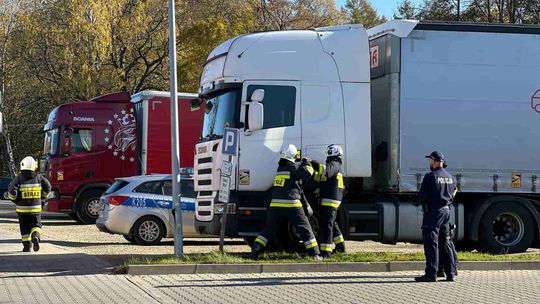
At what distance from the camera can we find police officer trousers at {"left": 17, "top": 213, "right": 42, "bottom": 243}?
44.4 feet

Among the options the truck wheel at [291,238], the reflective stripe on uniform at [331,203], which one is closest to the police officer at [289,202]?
the reflective stripe on uniform at [331,203]

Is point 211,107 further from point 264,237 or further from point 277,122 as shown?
point 264,237

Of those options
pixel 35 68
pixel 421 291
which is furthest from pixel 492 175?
pixel 35 68

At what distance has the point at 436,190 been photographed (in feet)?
34.0

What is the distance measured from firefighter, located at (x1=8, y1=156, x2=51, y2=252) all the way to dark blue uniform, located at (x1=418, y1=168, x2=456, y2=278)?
295 inches

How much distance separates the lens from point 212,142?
474 inches

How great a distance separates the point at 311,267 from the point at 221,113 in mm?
3060

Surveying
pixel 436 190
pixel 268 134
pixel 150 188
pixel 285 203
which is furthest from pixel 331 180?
pixel 150 188

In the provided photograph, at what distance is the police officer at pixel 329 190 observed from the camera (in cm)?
1146

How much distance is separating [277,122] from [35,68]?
26.2 m

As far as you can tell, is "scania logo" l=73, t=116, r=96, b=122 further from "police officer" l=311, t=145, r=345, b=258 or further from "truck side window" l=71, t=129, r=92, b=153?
"police officer" l=311, t=145, r=345, b=258

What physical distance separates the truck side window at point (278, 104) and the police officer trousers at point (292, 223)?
1489mm

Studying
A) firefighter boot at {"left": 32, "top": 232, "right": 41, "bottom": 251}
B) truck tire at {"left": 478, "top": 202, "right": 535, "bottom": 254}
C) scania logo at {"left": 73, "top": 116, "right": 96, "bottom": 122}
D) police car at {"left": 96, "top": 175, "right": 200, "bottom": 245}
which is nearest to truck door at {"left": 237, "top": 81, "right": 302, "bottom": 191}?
police car at {"left": 96, "top": 175, "right": 200, "bottom": 245}

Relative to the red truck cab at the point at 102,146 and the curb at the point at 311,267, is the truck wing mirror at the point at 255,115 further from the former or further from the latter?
the red truck cab at the point at 102,146
